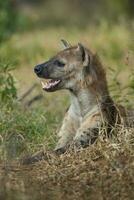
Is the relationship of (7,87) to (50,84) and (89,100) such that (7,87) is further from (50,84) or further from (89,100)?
(89,100)

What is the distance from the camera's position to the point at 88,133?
1020 cm

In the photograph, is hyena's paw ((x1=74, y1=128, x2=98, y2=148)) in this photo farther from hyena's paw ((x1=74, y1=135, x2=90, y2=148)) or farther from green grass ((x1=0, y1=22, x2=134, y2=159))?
green grass ((x1=0, y1=22, x2=134, y2=159))

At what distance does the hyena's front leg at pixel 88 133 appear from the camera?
1017 centimetres

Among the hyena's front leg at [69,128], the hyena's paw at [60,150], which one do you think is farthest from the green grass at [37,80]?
the hyena's paw at [60,150]

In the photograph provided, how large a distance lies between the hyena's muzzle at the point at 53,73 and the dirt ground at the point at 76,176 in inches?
33.7

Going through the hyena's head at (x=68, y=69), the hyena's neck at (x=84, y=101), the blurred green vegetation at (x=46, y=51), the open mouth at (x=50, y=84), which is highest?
the hyena's head at (x=68, y=69)

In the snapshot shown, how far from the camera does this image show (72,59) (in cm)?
1044

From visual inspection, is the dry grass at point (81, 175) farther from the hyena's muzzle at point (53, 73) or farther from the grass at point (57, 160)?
the hyena's muzzle at point (53, 73)

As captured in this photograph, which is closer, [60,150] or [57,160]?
[57,160]

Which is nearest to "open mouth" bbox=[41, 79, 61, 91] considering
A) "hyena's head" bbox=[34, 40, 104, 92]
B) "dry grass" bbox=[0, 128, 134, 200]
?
"hyena's head" bbox=[34, 40, 104, 92]

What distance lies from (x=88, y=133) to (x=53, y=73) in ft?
2.53

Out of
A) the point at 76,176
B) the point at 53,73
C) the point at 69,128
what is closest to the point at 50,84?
the point at 53,73

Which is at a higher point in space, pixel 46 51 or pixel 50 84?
pixel 50 84

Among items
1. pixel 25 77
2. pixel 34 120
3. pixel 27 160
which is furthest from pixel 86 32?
pixel 27 160
